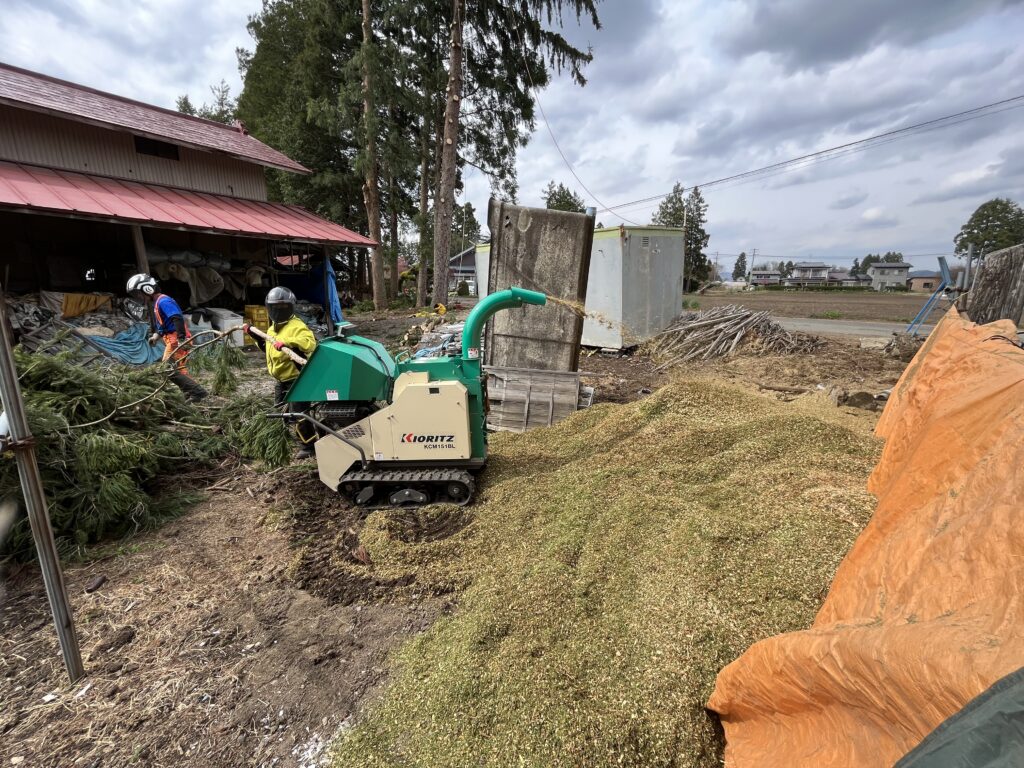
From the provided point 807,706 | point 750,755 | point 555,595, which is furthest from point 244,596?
point 807,706

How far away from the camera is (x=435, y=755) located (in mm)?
1663

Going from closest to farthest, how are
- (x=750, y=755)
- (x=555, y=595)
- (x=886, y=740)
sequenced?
(x=886, y=740) < (x=750, y=755) < (x=555, y=595)

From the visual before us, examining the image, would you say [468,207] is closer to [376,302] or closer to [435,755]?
[376,302]

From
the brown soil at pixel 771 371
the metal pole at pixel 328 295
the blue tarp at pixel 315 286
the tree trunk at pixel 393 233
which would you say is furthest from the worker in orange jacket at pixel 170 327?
the tree trunk at pixel 393 233

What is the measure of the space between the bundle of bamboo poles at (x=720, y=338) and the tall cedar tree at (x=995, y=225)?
66.0 meters

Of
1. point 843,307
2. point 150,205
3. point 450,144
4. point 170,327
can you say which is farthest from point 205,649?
point 843,307

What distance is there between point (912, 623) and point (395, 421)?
2.98 m

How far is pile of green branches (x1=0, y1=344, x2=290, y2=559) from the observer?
10.2ft

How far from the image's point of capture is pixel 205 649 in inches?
90.7

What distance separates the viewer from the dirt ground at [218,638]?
6.08 feet

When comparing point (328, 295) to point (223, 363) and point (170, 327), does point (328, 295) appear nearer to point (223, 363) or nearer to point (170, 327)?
point (170, 327)

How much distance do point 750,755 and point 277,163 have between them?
15476mm

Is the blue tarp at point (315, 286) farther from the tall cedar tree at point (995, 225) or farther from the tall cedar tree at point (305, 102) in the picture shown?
the tall cedar tree at point (995, 225)

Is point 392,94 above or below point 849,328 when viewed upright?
above
